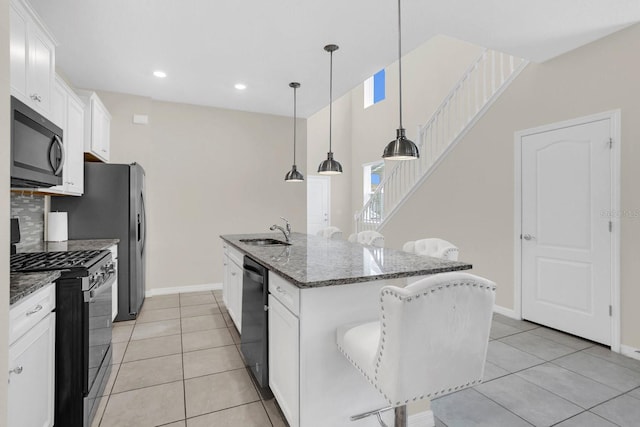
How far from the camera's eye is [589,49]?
3027 millimetres

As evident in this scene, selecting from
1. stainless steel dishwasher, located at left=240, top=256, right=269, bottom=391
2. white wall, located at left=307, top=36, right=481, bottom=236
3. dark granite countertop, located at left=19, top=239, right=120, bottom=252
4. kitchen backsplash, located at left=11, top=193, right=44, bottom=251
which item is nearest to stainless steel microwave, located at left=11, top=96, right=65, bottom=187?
dark granite countertop, located at left=19, top=239, right=120, bottom=252

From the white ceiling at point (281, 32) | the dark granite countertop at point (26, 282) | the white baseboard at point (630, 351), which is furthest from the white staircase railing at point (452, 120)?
the dark granite countertop at point (26, 282)

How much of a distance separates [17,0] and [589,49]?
4.33 m

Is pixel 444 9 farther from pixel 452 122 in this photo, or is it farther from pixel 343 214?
pixel 343 214

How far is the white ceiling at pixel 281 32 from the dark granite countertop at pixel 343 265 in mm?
1898

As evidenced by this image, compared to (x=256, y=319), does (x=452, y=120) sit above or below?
above

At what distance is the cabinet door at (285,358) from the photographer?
1.62 metres

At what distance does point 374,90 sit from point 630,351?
6457mm

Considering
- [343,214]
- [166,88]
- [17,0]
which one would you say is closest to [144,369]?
[17,0]

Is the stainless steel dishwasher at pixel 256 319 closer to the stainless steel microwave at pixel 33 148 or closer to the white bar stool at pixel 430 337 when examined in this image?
the white bar stool at pixel 430 337

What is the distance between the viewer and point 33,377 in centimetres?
149

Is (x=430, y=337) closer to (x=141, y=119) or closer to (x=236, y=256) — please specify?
(x=236, y=256)

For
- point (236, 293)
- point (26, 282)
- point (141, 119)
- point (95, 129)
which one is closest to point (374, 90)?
point (141, 119)

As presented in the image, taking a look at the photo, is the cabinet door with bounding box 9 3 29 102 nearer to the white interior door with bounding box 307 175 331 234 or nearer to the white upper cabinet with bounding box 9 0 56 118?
the white upper cabinet with bounding box 9 0 56 118
